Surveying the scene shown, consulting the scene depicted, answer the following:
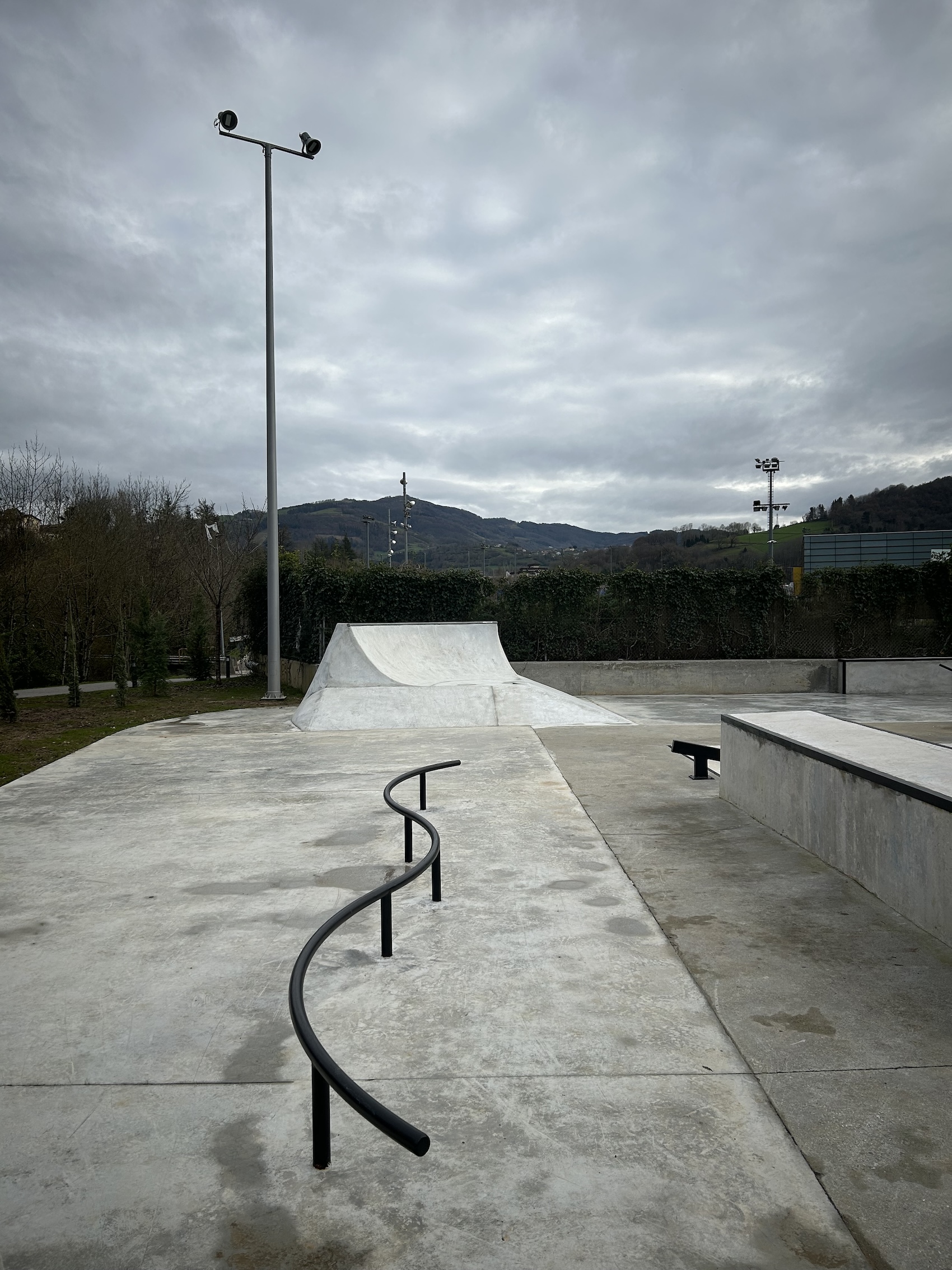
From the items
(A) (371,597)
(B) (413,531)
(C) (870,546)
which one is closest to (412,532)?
(B) (413,531)

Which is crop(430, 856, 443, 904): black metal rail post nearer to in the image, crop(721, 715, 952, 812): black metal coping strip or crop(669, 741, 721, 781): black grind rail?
crop(721, 715, 952, 812): black metal coping strip

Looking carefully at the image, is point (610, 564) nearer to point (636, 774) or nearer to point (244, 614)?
point (244, 614)

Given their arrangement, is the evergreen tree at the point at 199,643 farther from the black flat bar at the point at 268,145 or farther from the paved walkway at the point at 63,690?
the black flat bar at the point at 268,145

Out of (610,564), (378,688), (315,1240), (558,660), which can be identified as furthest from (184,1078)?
(610,564)

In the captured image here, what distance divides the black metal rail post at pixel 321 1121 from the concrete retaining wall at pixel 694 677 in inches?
633

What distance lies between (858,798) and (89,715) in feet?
42.1

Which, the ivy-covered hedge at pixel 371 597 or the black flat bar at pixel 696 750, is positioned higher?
the ivy-covered hedge at pixel 371 597

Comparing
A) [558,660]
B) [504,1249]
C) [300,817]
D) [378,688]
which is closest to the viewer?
[504,1249]

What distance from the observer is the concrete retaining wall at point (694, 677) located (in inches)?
717

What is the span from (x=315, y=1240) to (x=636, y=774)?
20.2ft

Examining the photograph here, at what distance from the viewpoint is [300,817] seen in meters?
6.11

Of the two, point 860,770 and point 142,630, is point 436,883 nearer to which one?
point 860,770

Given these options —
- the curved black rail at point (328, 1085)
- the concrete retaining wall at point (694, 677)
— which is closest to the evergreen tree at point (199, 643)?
the concrete retaining wall at point (694, 677)

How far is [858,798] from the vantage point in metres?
4.43
